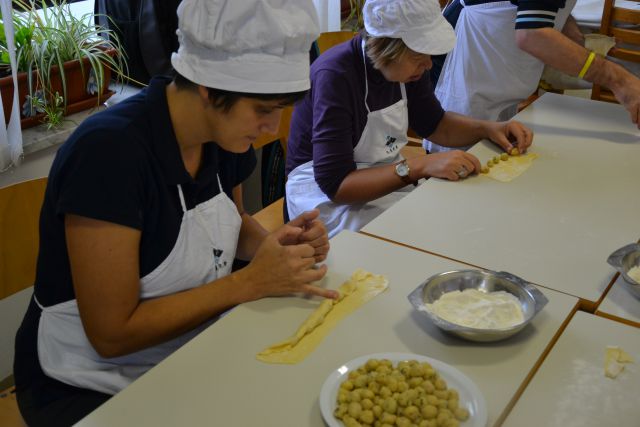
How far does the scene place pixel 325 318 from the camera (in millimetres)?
1322

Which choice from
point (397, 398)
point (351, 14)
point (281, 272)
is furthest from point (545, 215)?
point (351, 14)

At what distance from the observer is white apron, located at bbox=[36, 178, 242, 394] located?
4.51 feet

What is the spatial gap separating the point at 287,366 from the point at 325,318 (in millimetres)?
169

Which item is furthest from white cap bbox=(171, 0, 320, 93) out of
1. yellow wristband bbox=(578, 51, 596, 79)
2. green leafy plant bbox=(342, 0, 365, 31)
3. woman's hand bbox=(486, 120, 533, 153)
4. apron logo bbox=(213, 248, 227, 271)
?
green leafy plant bbox=(342, 0, 365, 31)

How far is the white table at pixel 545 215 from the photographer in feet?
5.01

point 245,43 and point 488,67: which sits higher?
point 245,43

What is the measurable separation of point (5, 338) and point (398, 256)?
56.1 inches

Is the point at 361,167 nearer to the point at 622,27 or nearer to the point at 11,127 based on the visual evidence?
the point at 11,127

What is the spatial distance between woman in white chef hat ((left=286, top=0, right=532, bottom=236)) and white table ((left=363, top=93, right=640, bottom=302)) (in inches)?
4.1

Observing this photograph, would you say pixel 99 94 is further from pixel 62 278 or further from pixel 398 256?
pixel 398 256

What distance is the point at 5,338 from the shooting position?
224cm

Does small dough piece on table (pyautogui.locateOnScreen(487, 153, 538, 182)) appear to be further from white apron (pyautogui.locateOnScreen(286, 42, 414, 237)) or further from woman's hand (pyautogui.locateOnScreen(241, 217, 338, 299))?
woman's hand (pyautogui.locateOnScreen(241, 217, 338, 299))

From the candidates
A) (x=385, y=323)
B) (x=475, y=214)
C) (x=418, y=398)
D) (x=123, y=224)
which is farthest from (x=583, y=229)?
(x=123, y=224)

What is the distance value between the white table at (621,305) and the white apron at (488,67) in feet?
3.96
